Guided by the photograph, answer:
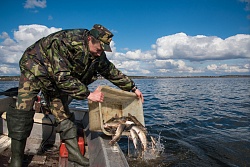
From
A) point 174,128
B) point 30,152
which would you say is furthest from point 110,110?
point 174,128

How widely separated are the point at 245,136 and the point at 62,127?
21.0 feet

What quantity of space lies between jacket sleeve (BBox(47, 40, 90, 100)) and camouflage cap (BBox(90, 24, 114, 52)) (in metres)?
0.51

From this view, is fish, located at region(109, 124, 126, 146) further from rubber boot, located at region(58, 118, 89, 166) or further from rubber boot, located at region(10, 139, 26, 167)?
rubber boot, located at region(10, 139, 26, 167)

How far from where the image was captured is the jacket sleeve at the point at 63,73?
125 inches

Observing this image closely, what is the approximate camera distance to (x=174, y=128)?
8758 mm

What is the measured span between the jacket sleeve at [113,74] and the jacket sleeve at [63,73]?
1138 millimetres

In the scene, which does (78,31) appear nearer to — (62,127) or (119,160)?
(62,127)

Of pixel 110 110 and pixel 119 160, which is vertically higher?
pixel 110 110

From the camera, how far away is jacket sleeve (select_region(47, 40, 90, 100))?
318cm

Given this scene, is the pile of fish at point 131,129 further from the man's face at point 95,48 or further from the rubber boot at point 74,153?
the man's face at point 95,48

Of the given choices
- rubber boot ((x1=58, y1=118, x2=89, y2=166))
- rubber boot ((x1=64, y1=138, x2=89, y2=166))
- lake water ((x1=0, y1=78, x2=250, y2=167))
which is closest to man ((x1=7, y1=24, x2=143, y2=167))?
rubber boot ((x1=58, y1=118, x2=89, y2=166))

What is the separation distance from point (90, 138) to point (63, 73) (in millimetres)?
1761

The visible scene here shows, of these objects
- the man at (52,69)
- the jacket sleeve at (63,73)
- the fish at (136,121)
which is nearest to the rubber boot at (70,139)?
the man at (52,69)

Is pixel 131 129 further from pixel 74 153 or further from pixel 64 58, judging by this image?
pixel 64 58
